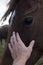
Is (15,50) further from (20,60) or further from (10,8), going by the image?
(10,8)

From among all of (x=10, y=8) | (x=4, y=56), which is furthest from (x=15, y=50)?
(x=10, y=8)

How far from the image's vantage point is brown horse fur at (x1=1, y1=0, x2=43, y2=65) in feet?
7.56

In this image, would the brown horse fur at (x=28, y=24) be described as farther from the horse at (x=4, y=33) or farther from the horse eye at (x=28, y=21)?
the horse at (x=4, y=33)

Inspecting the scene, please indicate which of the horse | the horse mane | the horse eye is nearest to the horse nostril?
the horse eye

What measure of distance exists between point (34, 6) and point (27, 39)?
34cm

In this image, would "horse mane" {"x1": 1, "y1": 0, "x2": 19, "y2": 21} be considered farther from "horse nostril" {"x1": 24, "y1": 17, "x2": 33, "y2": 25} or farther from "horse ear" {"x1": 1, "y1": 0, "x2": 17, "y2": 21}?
"horse nostril" {"x1": 24, "y1": 17, "x2": 33, "y2": 25}

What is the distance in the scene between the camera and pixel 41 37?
7.86ft

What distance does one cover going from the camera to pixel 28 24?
7.55ft

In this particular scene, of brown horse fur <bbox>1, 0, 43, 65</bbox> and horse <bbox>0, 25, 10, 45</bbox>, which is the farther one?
horse <bbox>0, 25, 10, 45</bbox>

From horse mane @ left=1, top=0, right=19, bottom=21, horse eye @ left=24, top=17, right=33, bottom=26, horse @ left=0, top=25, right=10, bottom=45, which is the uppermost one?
horse mane @ left=1, top=0, right=19, bottom=21

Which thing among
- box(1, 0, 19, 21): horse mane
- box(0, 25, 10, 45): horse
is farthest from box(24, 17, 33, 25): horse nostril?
box(0, 25, 10, 45): horse

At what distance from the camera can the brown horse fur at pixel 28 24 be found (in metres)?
2.30

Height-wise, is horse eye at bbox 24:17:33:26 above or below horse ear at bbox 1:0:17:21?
below

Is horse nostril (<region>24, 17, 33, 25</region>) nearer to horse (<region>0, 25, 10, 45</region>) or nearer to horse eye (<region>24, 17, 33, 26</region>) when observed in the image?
horse eye (<region>24, 17, 33, 26</region>)
